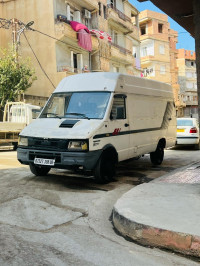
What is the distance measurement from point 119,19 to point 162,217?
31.3 metres

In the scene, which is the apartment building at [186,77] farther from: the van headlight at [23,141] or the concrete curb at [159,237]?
the concrete curb at [159,237]

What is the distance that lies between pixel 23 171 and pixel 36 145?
1.96m

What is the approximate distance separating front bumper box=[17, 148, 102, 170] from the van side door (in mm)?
775

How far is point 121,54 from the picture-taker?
32.1 m

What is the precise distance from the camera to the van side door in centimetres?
708

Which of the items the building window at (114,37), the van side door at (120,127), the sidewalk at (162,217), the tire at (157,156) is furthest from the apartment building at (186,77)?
the sidewalk at (162,217)

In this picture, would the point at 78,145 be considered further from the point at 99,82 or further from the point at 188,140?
the point at 188,140

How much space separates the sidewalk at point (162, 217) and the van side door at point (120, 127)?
1.58m

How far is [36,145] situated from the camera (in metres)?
6.60

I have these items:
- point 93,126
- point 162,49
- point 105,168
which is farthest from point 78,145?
point 162,49

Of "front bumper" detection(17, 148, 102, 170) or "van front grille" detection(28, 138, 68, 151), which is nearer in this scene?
"front bumper" detection(17, 148, 102, 170)

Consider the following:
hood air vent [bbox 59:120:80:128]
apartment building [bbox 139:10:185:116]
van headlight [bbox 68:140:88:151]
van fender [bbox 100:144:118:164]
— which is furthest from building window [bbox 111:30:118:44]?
van headlight [bbox 68:140:88:151]

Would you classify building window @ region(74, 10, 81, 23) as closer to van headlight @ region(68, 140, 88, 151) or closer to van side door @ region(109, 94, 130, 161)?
van side door @ region(109, 94, 130, 161)

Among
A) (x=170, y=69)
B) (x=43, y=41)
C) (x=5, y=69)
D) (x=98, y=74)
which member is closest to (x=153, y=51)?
(x=170, y=69)
